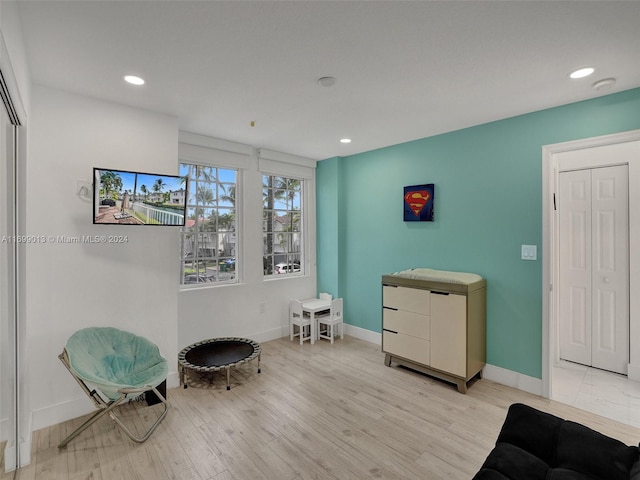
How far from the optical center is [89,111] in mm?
2584

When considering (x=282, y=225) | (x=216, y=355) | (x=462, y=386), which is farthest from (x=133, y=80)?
(x=462, y=386)

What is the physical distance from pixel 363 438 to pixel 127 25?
9.67ft

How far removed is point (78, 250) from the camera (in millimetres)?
2547

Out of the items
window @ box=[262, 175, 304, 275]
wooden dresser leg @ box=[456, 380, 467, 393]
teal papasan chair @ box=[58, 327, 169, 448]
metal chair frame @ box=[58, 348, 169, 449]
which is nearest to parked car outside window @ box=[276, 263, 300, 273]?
→ window @ box=[262, 175, 304, 275]

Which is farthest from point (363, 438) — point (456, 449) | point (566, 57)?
point (566, 57)

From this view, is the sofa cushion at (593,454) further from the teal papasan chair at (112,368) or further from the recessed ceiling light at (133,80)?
the recessed ceiling light at (133,80)

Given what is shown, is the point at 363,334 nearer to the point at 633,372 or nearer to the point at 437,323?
the point at 437,323

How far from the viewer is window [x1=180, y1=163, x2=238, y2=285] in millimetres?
3697

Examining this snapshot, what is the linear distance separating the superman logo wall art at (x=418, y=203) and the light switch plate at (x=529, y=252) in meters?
0.99

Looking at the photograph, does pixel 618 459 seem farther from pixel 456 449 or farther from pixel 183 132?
pixel 183 132

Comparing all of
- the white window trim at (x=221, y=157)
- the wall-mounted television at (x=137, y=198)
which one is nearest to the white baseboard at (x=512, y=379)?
the white window trim at (x=221, y=157)

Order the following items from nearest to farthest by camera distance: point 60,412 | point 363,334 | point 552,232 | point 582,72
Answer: point 582,72
point 60,412
point 552,232
point 363,334

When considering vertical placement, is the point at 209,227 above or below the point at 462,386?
above

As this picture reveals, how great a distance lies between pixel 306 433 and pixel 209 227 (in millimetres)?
2501
